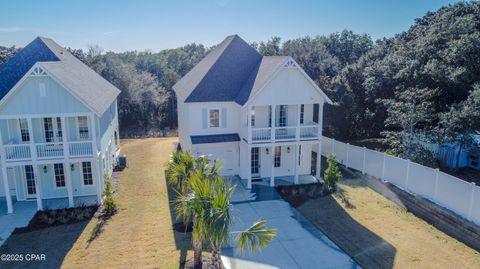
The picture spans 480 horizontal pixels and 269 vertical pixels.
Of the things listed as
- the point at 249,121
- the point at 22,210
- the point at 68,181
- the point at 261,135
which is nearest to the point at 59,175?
the point at 68,181

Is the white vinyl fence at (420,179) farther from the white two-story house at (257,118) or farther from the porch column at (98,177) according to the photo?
the porch column at (98,177)

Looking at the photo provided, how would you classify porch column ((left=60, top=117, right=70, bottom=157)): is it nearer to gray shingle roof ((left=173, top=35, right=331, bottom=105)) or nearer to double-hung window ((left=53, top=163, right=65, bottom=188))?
double-hung window ((left=53, top=163, right=65, bottom=188))

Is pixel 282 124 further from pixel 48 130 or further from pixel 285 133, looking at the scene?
pixel 48 130

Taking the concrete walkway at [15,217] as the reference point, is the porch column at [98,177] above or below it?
above

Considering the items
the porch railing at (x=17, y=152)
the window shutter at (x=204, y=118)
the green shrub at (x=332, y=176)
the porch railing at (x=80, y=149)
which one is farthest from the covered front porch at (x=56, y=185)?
the green shrub at (x=332, y=176)

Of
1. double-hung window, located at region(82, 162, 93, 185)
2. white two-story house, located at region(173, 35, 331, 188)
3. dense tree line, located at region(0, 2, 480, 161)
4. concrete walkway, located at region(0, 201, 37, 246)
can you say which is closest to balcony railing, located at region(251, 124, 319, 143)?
white two-story house, located at region(173, 35, 331, 188)

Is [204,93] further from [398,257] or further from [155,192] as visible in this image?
[398,257]
